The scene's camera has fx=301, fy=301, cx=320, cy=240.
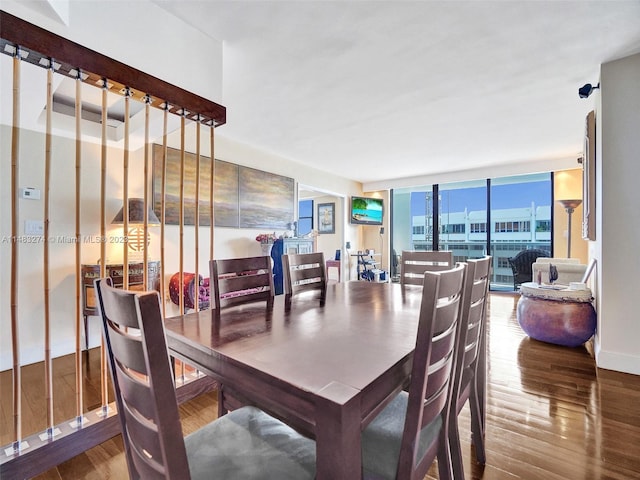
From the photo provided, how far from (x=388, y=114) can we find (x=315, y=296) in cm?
263

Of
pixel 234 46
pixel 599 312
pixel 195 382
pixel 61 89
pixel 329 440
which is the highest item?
pixel 234 46

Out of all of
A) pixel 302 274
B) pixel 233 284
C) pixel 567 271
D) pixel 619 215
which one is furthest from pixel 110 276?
pixel 567 271

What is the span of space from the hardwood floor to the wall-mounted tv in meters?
4.82

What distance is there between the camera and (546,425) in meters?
1.79

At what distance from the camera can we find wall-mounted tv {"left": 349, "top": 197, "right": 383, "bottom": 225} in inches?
286

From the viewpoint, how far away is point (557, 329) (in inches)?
120

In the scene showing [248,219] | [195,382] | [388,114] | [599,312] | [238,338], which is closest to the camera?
[238,338]

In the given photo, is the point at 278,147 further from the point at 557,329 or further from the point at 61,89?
the point at 557,329

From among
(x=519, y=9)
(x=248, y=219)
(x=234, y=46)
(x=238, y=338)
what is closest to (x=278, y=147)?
(x=248, y=219)

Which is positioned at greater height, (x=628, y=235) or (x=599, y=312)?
(x=628, y=235)

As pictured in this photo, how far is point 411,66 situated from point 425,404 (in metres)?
2.63

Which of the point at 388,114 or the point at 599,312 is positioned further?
the point at 388,114

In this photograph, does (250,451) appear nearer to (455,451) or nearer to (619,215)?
(455,451)

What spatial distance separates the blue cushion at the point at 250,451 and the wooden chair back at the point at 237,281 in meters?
0.56
